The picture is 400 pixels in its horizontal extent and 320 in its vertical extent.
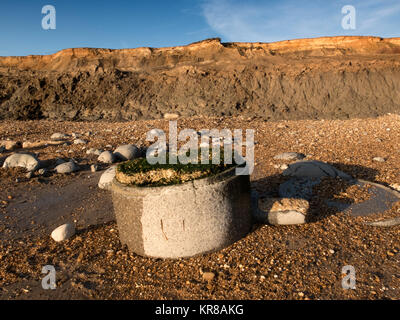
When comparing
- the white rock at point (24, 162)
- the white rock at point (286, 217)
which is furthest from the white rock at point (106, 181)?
the white rock at point (286, 217)

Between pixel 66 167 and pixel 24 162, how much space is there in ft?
3.22

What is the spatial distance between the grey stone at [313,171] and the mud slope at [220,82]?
967 cm

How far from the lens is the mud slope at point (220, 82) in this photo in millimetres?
16047

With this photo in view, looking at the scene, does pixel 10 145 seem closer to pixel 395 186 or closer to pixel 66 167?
pixel 66 167

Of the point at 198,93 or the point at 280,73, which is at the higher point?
the point at 280,73

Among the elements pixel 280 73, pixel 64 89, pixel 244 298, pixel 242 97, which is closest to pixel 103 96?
pixel 64 89

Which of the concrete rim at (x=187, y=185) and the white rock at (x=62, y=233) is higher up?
the concrete rim at (x=187, y=185)

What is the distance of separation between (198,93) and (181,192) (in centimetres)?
1430

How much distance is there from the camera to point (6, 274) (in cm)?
344

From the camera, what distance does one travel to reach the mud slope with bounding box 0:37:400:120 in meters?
16.0

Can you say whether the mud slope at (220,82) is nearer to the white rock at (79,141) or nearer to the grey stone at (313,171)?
the white rock at (79,141)

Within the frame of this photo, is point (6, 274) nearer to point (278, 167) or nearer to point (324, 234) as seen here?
point (324, 234)

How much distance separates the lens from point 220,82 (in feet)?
56.6

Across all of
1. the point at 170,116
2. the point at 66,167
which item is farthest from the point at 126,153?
the point at 170,116
